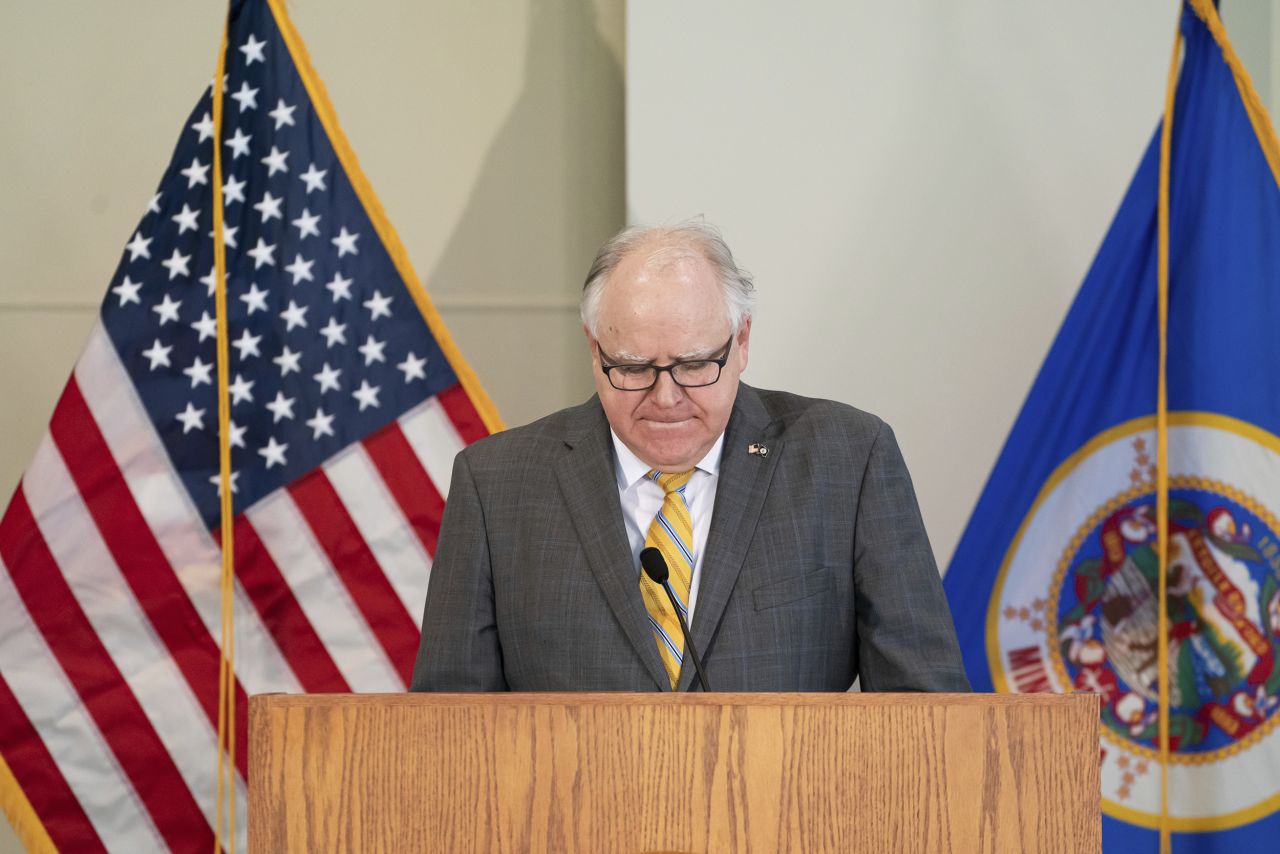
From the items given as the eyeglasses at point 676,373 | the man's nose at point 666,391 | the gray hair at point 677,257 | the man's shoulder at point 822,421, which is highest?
the gray hair at point 677,257

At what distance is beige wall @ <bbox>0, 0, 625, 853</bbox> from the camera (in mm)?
3402

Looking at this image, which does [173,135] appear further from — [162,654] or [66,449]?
[162,654]

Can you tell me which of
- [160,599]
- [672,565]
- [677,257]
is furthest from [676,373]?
[160,599]

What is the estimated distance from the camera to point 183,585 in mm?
2719

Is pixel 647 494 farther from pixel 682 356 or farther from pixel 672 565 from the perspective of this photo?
pixel 682 356

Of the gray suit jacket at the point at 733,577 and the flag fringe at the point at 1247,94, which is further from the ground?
the flag fringe at the point at 1247,94

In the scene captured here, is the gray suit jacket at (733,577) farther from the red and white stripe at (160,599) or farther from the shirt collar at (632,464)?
the red and white stripe at (160,599)

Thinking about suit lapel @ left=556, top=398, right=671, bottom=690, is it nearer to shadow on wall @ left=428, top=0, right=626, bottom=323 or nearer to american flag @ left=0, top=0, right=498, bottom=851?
american flag @ left=0, top=0, right=498, bottom=851

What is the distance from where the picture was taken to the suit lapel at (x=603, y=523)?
1694 mm

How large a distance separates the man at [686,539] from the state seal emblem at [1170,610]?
986mm

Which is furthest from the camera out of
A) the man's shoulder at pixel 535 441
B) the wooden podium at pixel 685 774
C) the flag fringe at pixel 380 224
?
the flag fringe at pixel 380 224

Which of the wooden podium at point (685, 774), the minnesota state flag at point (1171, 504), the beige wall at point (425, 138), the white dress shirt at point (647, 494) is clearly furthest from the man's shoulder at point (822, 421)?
the beige wall at point (425, 138)

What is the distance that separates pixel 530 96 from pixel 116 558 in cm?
160

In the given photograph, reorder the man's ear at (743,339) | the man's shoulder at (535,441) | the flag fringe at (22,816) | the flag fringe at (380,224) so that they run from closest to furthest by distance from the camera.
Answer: the man's ear at (743,339) → the man's shoulder at (535,441) → the flag fringe at (22,816) → the flag fringe at (380,224)
